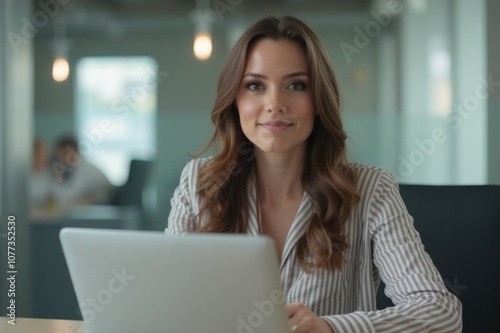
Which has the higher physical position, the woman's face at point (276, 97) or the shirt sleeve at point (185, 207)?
the woman's face at point (276, 97)

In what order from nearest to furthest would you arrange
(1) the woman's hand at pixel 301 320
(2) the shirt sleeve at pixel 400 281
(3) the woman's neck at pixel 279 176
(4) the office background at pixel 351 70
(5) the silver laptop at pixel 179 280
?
(5) the silver laptop at pixel 179 280, (1) the woman's hand at pixel 301 320, (2) the shirt sleeve at pixel 400 281, (3) the woman's neck at pixel 279 176, (4) the office background at pixel 351 70

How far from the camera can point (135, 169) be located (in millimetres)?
4020

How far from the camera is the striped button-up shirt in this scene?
165 centimetres

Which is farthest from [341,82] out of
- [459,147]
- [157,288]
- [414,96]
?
[157,288]

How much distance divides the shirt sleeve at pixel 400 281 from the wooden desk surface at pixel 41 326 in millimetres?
647

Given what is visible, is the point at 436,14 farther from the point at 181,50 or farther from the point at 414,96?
the point at 181,50

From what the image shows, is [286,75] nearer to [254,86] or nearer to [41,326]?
[254,86]

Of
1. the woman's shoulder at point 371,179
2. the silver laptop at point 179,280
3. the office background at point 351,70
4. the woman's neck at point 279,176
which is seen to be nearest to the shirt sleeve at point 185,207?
the woman's neck at point 279,176

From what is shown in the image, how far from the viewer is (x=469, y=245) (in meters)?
1.95

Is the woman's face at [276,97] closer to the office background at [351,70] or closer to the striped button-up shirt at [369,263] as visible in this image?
the striped button-up shirt at [369,263]

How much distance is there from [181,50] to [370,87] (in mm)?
1073

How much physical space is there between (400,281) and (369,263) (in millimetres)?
213

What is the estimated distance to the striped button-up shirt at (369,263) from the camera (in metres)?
1.65

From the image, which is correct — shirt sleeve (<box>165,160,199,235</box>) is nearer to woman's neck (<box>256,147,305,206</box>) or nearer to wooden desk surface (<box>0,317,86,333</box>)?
woman's neck (<box>256,147,305,206</box>)
